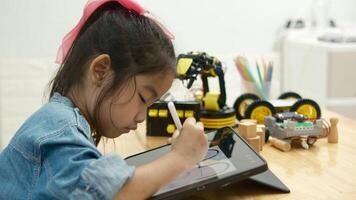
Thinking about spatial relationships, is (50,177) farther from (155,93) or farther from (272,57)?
(272,57)

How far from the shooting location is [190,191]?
2.02ft

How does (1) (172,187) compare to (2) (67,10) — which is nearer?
(1) (172,187)

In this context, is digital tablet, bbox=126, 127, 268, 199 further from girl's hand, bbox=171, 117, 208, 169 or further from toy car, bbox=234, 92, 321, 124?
toy car, bbox=234, 92, 321, 124

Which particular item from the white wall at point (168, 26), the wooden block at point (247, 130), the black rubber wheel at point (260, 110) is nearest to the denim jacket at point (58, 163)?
the wooden block at point (247, 130)

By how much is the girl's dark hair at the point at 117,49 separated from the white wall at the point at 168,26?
37.6 inches

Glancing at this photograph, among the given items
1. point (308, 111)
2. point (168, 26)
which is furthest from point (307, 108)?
point (168, 26)

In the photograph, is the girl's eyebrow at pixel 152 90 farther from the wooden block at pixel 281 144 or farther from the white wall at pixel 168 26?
the white wall at pixel 168 26

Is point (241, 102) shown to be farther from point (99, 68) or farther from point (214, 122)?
point (99, 68)

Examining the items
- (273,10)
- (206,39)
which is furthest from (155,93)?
(273,10)

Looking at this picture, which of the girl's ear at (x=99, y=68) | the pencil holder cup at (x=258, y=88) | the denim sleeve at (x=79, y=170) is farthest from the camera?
the pencil holder cup at (x=258, y=88)

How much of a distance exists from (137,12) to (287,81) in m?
1.39

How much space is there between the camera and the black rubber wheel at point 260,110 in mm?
1055

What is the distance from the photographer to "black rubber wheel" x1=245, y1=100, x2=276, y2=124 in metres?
1.05

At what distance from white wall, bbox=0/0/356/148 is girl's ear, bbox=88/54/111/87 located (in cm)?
102
